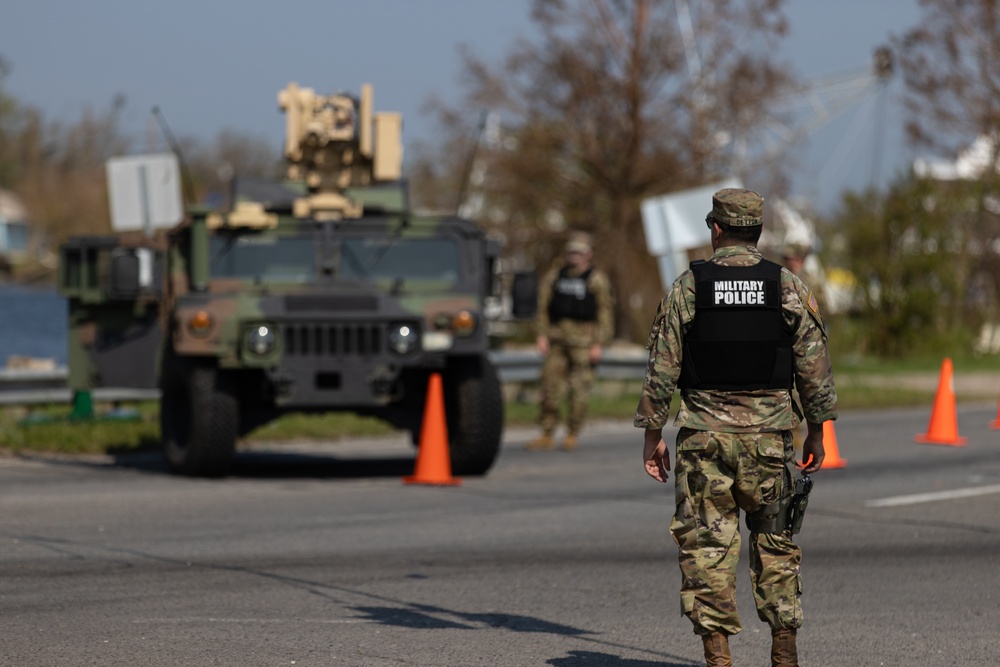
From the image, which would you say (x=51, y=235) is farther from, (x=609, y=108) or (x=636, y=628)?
(x=636, y=628)

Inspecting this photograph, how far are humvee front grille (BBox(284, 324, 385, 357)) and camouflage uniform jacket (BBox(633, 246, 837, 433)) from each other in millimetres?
6484

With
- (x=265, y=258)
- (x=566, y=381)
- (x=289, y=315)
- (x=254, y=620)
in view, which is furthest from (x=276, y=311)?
(x=254, y=620)

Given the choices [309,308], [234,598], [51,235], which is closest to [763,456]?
[234,598]

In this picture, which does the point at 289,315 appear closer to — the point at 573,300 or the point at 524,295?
the point at 524,295

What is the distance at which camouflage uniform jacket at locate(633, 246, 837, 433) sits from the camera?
17.8 ft

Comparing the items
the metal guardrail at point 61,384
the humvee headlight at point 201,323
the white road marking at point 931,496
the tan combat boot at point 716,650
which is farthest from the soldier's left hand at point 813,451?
the metal guardrail at point 61,384

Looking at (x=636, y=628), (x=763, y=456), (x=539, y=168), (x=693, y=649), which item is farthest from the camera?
(x=539, y=168)

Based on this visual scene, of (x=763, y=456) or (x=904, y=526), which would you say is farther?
(x=904, y=526)

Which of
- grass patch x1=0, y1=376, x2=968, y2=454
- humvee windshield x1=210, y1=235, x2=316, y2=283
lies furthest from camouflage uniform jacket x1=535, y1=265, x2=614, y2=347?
humvee windshield x1=210, y1=235, x2=316, y2=283

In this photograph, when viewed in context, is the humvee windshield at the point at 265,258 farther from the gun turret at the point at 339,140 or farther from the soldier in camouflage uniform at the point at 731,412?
the soldier in camouflage uniform at the point at 731,412

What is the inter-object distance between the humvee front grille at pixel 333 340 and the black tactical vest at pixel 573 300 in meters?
3.07

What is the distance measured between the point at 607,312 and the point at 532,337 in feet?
50.6

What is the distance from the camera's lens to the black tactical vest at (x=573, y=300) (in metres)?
14.5

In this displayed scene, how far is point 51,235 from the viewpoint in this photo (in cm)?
9300
